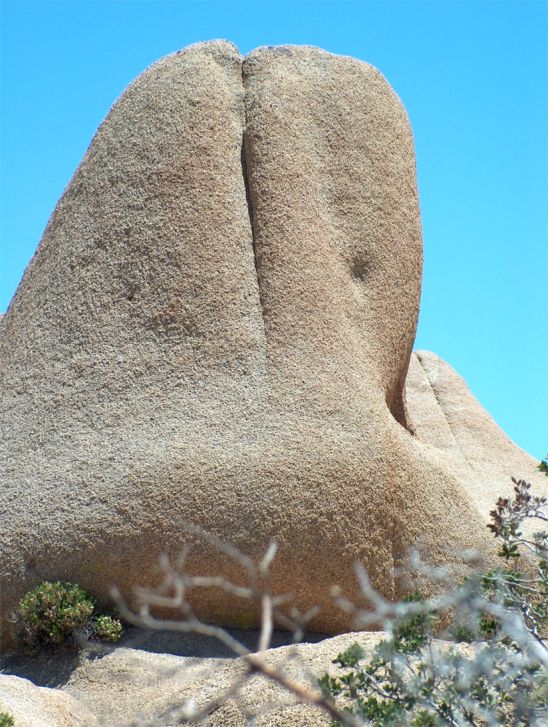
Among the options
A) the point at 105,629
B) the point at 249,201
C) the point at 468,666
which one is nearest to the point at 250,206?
the point at 249,201

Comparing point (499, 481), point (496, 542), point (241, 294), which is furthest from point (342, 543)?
point (499, 481)

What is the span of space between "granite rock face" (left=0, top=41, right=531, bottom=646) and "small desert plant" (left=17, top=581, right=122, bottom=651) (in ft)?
0.51

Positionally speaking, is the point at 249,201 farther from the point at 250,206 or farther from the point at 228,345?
the point at 228,345

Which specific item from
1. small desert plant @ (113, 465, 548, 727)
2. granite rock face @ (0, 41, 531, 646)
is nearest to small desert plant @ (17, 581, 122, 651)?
granite rock face @ (0, 41, 531, 646)

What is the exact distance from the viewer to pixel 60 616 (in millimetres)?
7207

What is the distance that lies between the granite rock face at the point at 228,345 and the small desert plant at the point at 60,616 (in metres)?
0.15

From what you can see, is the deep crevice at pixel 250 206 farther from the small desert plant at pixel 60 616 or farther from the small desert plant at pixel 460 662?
the small desert plant at pixel 460 662

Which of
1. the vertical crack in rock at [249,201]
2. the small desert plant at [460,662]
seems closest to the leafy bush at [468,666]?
the small desert plant at [460,662]

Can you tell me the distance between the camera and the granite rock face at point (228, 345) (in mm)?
7336

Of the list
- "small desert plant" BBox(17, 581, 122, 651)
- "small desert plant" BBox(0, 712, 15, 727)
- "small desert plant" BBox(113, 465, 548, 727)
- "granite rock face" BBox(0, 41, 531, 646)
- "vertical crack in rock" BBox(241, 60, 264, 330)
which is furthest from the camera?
"vertical crack in rock" BBox(241, 60, 264, 330)

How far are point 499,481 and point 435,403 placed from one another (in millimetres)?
2188

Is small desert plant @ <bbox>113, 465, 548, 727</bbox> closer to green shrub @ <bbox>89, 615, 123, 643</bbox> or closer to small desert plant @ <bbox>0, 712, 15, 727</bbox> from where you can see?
small desert plant @ <bbox>0, 712, 15, 727</bbox>

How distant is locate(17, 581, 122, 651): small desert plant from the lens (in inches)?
284

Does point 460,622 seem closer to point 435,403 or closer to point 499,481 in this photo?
point 499,481
